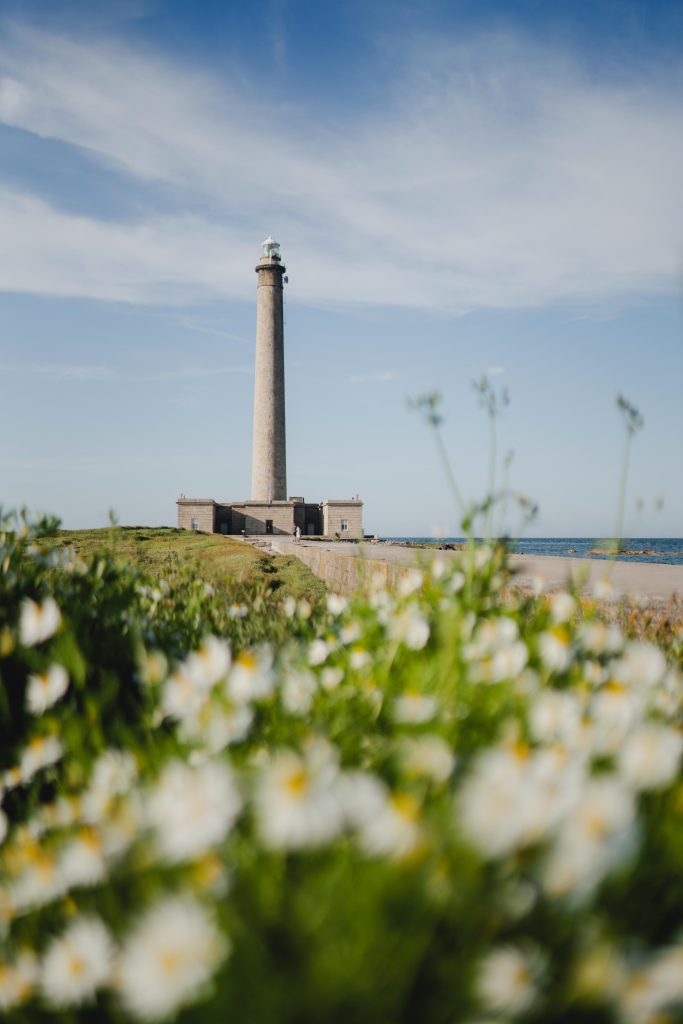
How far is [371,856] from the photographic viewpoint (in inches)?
46.5

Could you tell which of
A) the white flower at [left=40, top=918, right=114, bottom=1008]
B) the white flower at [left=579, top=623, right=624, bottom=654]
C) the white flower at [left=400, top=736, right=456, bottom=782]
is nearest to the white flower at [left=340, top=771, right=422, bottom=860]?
the white flower at [left=400, top=736, right=456, bottom=782]

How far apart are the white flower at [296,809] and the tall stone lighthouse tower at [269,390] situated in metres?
40.9

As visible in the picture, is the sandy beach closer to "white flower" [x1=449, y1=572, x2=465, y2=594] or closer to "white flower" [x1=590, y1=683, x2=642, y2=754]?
"white flower" [x1=449, y1=572, x2=465, y2=594]

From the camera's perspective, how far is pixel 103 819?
1.63 m

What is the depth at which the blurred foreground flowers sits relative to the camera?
42.2 inches

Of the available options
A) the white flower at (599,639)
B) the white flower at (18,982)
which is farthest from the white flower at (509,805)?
the white flower at (599,639)

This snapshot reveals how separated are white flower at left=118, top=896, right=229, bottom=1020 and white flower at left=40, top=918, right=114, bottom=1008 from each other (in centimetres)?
19

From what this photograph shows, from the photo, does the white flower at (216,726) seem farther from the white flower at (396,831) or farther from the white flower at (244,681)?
the white flower at (396,831)

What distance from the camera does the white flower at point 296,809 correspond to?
108cm

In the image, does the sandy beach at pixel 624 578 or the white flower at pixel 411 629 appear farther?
the sandy beach at pixel 624 578

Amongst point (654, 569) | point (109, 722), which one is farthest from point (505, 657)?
point (654, 569)

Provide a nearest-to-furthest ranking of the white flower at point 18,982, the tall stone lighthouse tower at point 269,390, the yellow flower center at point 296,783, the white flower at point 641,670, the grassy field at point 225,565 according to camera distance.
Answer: the yellow flower center at point 296,783, the white flower at point 18,982, the white flower at point 641,670, the grassy field at point 225,565, the tall stone lighthouse tower at point 269,390

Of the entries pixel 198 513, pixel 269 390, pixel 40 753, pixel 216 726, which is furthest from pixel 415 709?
pixel 198 513

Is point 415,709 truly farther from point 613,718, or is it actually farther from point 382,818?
point 382,818
